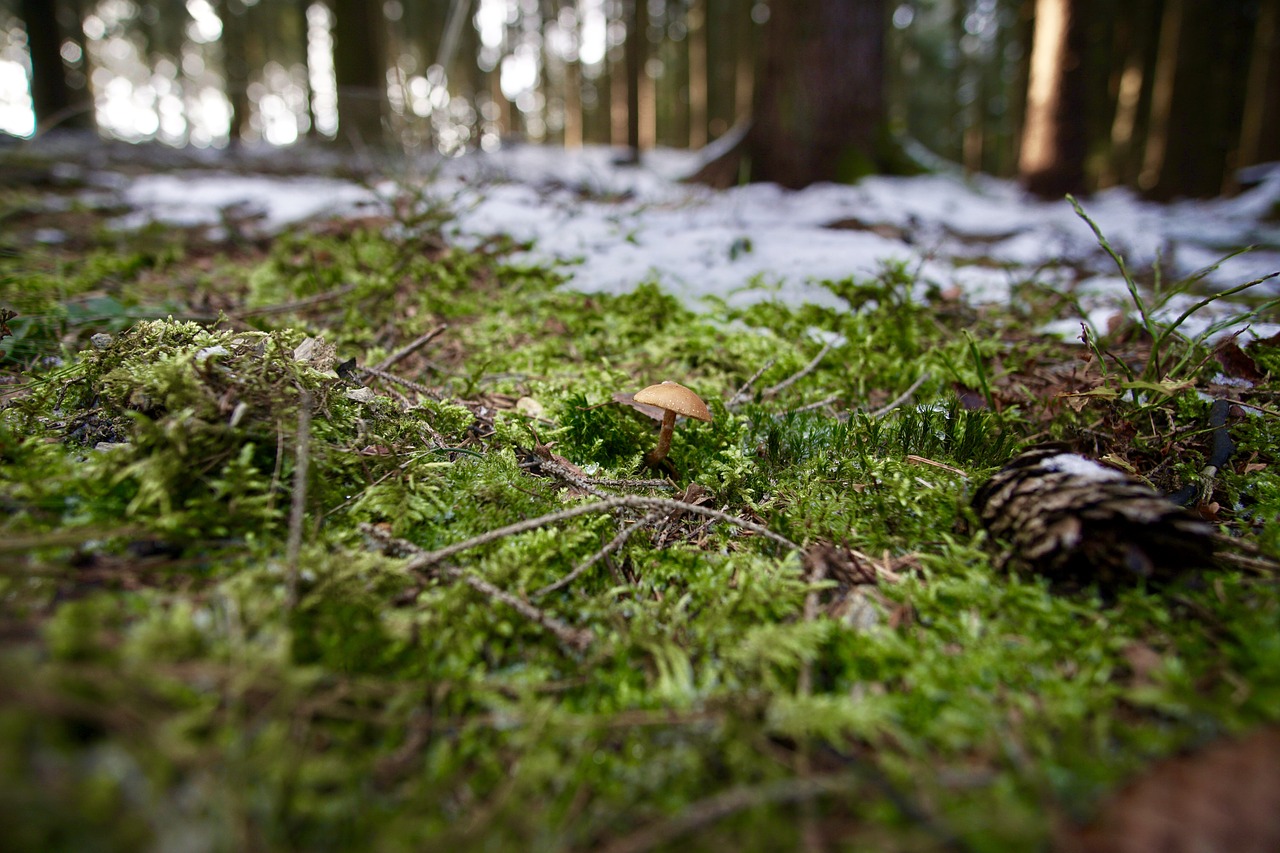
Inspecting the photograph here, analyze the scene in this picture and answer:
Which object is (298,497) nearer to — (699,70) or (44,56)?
(44,56)

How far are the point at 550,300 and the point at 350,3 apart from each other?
7586mm

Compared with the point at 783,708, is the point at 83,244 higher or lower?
higher

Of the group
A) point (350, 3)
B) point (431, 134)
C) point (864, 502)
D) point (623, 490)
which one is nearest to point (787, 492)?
point (864, 502)

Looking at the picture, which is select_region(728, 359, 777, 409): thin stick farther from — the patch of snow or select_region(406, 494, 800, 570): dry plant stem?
the patch of snow

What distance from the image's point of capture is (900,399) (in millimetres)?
2203

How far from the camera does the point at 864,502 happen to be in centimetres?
165

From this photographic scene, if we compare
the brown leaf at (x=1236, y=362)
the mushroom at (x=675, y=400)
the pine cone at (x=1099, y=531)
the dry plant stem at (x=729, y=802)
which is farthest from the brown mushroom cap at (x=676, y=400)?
the brown leaf at (x=1236, y=362)

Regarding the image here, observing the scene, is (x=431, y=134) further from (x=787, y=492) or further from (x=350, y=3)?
(x=350, y=3)

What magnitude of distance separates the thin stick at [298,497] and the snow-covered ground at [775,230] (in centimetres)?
186

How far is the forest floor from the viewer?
81 cm

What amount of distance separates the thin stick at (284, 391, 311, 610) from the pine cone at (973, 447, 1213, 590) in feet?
5.06

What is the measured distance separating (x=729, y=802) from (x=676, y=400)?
1020mm

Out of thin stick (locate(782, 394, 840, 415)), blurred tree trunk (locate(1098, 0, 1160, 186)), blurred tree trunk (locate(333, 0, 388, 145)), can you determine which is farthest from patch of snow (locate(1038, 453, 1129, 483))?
blurred tree trunk (locate(1098, 0, 1160, 186))

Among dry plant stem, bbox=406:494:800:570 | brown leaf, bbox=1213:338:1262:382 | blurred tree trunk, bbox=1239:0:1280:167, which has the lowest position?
dry plant stem, bbox=406:494:800:570
